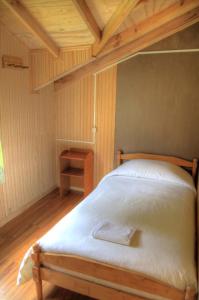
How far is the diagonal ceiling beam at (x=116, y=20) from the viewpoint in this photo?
202 centimetres

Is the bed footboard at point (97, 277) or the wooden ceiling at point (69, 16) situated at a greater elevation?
the wooden ceiling at point (69, 16)

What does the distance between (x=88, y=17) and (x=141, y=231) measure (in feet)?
6.52

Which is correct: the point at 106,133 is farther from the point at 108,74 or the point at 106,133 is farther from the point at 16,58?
the point at 16,58

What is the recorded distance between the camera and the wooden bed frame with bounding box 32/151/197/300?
1.42m

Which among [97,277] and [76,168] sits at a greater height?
[76,168]

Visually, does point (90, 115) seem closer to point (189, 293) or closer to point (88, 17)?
point (88, 17)

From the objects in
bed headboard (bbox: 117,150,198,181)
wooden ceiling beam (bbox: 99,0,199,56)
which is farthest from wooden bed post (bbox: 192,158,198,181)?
wooden ceiling beam (bbox: 99,0,199,56)

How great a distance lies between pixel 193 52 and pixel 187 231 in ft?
7.02

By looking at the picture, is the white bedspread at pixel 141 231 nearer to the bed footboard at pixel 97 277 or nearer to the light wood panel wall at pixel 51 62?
the bed footboard at pixel 97 277

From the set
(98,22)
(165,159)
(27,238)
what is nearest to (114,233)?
(27,238)

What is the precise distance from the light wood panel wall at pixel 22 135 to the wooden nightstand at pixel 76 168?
0.29m

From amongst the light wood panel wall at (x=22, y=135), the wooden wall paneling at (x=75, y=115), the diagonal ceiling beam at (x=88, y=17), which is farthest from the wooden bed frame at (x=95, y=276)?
the wooden wall paneling at (x=75, y=115)

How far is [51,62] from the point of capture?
301 centimetres

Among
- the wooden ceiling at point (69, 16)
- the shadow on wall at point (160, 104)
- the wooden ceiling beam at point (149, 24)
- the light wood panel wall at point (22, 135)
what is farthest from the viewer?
the shadow on wall at point (160, 104)
